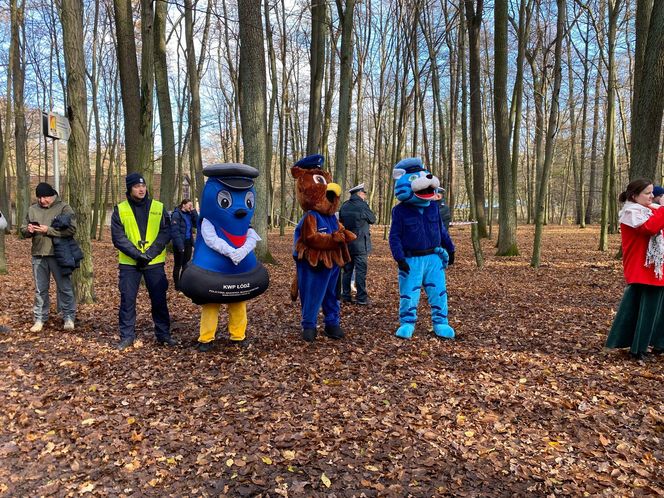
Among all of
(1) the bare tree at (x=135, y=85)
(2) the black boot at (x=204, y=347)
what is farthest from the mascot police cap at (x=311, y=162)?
(1) the bare tree at (x=135, y=85)

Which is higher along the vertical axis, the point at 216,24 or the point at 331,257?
the point at 216,24

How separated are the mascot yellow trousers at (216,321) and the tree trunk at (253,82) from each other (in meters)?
4.69

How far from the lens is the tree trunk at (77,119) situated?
22.4 feet

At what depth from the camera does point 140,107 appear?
363 inches

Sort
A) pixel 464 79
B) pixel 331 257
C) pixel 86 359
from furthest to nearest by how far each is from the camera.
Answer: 1. pixel 464 79
2. pixel 331 257
3. pixel 86 359


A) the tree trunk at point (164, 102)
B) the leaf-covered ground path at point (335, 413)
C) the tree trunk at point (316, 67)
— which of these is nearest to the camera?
the leaf-covered ground path at point (335, 413)

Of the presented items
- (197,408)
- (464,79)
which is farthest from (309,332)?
(464,79)

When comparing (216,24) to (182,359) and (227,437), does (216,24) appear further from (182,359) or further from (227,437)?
(227,437)

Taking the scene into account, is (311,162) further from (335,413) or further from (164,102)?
(164,102)

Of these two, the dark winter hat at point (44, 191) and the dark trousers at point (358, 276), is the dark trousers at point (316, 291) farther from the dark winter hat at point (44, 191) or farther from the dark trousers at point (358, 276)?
the dark winter hat at point (44, 191)

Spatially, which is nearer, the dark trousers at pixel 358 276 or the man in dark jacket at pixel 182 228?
the dark trousers at pixel 358 276

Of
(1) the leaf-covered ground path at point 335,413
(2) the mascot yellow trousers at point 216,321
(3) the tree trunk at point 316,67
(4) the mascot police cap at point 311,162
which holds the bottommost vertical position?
(1) the leaf-covered ground path at point 335,413

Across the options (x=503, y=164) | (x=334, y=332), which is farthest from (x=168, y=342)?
(x=503, y=164)

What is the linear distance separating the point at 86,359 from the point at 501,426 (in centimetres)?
431
